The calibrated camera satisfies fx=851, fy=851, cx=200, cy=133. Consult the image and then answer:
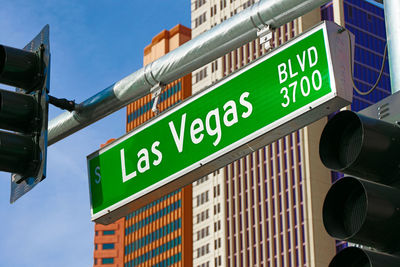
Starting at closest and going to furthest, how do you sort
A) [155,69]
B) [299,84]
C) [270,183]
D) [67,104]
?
[299,84] < [155,69] < [67,104] < [270,183]

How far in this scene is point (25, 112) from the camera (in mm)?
6309

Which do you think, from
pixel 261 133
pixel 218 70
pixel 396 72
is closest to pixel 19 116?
pixel 261 133

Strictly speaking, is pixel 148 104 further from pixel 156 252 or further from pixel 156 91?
pixel 156 91

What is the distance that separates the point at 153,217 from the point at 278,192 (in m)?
25.2

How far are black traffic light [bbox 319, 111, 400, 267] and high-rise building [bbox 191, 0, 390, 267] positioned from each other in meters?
89.2

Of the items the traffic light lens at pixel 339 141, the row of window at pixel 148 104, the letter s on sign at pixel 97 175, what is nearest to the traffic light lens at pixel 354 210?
the traffic light lens at pixel 339 141

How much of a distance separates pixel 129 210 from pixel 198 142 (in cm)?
111

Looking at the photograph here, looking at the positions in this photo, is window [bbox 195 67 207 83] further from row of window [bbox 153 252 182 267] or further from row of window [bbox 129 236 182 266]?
row of window [bbox 153 252 182 267]

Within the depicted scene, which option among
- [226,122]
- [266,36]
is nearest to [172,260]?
[226,122]

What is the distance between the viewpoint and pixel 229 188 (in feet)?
355

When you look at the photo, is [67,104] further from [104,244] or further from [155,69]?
[104,244]

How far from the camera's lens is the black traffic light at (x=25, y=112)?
614cm

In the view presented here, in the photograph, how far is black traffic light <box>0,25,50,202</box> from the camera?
20.1 ft

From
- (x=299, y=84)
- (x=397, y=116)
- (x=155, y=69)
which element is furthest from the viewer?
(x=155, y=69)
